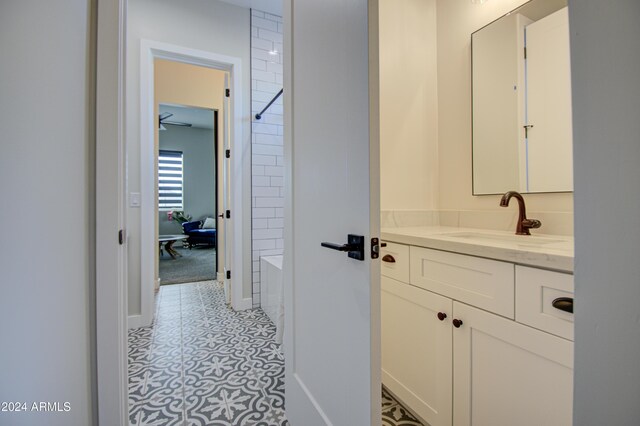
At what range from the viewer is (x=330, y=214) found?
100cm

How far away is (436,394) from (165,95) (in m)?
4.71

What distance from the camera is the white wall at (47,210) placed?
0.81 metres

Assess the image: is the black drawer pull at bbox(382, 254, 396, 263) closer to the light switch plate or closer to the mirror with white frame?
the mirror with white frame

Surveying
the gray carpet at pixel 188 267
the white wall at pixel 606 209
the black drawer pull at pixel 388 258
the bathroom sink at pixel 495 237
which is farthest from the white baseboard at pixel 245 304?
the white wall at pixel 606 209

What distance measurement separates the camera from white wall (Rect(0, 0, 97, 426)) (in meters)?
0.81

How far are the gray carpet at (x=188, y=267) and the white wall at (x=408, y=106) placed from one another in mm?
3214

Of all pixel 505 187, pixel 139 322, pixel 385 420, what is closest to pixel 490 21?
pixel 505 187

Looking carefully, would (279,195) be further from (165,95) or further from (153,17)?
(165,95)

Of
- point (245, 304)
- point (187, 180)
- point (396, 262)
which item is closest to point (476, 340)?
point (396, 262)

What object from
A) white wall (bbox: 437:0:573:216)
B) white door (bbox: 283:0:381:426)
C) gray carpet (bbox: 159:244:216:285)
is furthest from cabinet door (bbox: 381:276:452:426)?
gray carpet (bbox: 159:244:216:285)

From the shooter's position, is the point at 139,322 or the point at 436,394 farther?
the point at 139,322

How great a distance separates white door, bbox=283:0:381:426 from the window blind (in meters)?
Result: 6.99

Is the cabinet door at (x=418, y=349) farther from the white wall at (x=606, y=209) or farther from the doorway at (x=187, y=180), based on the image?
the doorway at (x=187, y=180)

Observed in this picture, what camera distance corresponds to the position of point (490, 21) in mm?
1695
